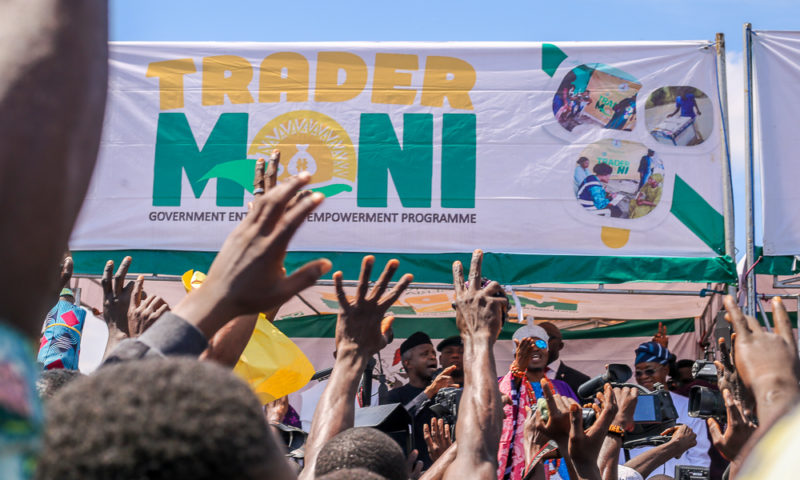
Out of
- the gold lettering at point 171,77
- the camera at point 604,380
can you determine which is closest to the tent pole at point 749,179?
the camera at point 604,380

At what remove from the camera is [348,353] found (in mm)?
2605

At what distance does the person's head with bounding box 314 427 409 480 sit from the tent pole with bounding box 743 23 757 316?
4.66m

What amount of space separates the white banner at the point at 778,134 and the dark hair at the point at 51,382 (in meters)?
5.62

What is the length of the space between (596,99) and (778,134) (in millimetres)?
1477

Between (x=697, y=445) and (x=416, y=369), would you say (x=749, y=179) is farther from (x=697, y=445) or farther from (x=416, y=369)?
(x=416, y=369)

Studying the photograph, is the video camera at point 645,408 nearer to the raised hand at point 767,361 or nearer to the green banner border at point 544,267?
the green banner border at point 544,267

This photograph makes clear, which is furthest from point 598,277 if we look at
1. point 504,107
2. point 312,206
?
point 312,206

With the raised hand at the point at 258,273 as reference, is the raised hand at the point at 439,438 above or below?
below

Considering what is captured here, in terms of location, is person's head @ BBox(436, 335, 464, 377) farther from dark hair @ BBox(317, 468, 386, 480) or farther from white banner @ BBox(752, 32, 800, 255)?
dark hair @ BBox(317, 468, 386, 480)

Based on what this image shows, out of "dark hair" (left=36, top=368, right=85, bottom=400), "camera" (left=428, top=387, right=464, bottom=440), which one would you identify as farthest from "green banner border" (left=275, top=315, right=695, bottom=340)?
"dark hair" (left=36, top=368, right=85, bottom=400)

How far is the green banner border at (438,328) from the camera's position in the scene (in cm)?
855

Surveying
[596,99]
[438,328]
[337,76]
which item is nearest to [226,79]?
[337,76]

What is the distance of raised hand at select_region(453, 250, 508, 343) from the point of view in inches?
102

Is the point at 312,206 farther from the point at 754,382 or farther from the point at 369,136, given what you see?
the point at 369,136
